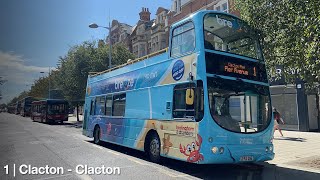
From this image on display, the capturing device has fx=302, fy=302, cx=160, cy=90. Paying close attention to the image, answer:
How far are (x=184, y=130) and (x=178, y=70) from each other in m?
1.78

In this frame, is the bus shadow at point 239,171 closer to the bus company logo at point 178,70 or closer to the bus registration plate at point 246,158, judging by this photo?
the bus registration plate at point 246,158

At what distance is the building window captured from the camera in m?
12.4

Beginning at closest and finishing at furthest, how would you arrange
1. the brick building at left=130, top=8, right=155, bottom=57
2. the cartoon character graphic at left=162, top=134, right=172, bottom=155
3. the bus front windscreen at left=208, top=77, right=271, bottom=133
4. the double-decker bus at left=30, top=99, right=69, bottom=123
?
the bus front windscreen at left=208, top=77, right=271, bottom=133 → the cartoon character graphic at left=162, top=134, right=172, bottom=155 → the double-decker bus at left=30, top=99, right=69, bottom=123 → the brick building at left=130, top=8, right=155, bottom=57

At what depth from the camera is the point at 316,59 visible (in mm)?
8547

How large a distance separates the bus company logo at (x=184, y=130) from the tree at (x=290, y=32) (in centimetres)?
361

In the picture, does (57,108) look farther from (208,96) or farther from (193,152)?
(208,96)

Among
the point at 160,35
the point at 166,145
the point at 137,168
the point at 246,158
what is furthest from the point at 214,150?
the point at 160,35

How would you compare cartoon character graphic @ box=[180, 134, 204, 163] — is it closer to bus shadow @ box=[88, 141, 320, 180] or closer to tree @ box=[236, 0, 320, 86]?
bus shadow @ box=[88, 141, 320, 180]

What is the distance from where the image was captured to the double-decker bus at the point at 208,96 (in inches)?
301

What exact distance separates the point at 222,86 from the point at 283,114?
1509cm

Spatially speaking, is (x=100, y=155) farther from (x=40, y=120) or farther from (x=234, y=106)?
(x=40, y=120)

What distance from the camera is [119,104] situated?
504 inches

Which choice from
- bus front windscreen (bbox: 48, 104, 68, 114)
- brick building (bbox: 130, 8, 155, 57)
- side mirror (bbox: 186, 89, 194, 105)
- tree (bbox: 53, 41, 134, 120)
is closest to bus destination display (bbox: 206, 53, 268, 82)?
side mirror (bbox: 186, 89, 194, 105)

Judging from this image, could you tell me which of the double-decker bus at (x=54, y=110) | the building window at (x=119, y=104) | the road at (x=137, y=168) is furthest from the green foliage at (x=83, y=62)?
the road at (x=137, y=168)
